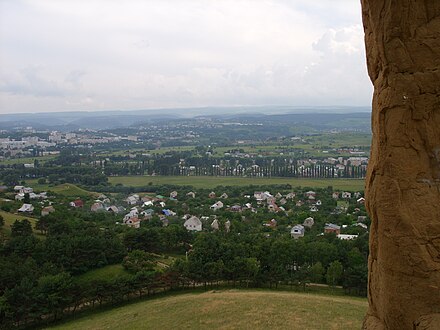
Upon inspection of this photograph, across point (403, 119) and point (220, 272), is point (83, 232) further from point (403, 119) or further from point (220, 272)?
point (403, 119)

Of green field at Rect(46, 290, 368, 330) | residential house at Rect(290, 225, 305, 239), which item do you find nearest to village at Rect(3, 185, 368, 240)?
residential house at Rect(290, 225, 305, 239)

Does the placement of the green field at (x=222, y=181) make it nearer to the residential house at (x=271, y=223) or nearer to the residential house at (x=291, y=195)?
the residential house at (x=291, y=195)

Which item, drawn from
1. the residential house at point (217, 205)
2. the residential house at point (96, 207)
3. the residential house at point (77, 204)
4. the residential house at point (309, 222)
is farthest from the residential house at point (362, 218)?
the residential house at point (77, 204)

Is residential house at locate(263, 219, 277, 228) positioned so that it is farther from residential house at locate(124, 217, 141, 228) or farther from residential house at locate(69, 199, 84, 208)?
residential house at locate(69, 199, 84, 208)

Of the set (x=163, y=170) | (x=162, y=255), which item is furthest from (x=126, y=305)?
(x=163, y=170)

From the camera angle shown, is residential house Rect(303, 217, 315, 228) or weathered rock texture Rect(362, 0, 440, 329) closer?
weathered rock texture Rect(362, 0, 440, 329)

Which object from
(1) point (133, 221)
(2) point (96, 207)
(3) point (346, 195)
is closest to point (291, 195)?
(3) point (346, 195)
